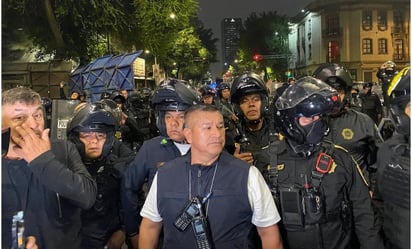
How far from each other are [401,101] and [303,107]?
84 cm

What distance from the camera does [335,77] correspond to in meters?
4.28

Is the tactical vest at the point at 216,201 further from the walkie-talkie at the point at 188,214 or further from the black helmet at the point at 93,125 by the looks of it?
the black helmet at the point at 93,125

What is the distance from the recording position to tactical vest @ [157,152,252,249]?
8.51 ft

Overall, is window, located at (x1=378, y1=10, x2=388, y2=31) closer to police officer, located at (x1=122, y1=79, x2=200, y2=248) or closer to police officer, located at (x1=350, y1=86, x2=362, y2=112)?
police officer, located at (x1=350, y1=86, x2=362, y2=112)

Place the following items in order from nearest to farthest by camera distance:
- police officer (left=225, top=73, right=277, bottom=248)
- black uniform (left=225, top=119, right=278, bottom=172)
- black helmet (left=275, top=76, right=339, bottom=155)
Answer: black helmet (left=275, top=76, right=339, bottom=155) < black uniform (left=225, top=119, right=278, bottom=172) < police officer (left=225, top=73, right=277, bottom=248)

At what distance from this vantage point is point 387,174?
7.92 ft

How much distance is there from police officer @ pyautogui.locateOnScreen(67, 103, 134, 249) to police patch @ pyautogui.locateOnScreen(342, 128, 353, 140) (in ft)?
6.07

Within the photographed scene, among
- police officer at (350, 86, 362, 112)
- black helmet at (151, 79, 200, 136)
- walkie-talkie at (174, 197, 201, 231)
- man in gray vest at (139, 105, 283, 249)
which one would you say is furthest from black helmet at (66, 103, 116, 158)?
police officer at (350, 86, 362, 112)

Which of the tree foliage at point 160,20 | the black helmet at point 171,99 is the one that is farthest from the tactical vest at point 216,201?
the tree foliage at point 160,20

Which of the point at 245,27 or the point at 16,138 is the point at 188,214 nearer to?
the point at 16,138

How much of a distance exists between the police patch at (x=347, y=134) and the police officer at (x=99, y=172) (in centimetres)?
185

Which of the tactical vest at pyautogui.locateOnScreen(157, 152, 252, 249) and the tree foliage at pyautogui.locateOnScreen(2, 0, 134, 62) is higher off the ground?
the tree foliage at pyautogui.locateOnScreen(2, 0, 134, 62)

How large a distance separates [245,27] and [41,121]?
6797 centimetres

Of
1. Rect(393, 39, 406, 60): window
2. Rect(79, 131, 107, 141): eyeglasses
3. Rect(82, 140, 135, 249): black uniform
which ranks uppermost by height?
Rect(393, 39, 406, 60): window
